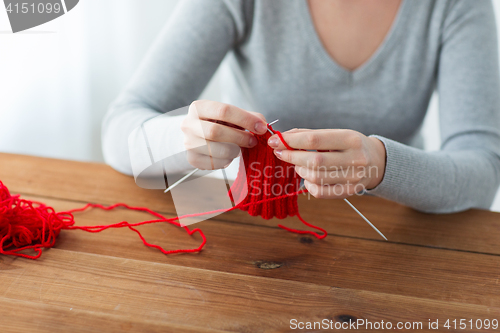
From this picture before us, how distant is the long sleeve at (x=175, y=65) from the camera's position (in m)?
0.89

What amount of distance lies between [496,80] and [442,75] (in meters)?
0.12

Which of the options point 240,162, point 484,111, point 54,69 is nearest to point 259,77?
point 240,162

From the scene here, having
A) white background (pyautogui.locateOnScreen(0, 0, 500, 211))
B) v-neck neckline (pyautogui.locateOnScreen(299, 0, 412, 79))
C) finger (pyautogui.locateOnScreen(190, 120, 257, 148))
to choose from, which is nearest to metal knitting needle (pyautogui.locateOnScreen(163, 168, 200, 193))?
finger (pyautogui.locateOnScreen(190, 120, 257, 148))

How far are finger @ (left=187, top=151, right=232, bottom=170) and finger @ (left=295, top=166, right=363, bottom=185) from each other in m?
0.13

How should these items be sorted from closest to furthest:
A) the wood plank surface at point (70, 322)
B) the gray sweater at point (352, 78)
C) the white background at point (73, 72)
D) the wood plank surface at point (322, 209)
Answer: the wood plank surface at point (70, 322), the wood plank surface at point (322, 209), the gray sweater at point (352, 78), the white background at point (73, 72)

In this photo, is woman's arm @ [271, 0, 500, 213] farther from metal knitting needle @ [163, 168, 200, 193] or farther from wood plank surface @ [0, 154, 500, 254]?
metal knitting needle @ [163, 168, 200, 193]

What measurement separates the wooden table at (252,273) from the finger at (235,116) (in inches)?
8.2

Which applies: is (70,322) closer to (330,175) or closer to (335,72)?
(330,175)

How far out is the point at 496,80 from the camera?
0.93 m

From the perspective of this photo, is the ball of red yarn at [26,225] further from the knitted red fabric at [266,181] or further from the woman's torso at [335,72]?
the woman's torso at [335,72]

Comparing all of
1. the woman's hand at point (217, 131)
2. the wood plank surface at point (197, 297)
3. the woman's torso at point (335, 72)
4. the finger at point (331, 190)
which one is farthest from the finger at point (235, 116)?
→ the woman's torso at point (335, 72)

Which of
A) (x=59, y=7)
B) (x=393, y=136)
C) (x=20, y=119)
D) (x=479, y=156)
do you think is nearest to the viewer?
(x=479, y=156)

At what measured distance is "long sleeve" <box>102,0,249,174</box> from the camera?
0.89m

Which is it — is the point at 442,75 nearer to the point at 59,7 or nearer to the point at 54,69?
the point at 59,7
